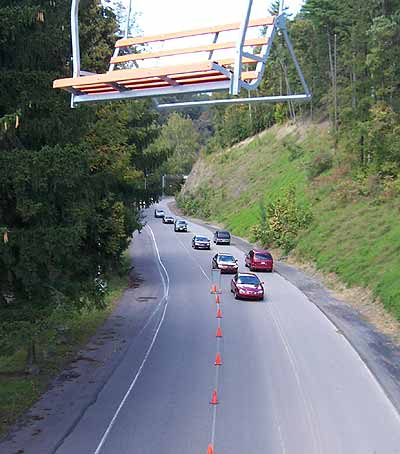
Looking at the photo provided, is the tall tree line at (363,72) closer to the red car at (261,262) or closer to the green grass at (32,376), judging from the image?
the red car at (261,262)

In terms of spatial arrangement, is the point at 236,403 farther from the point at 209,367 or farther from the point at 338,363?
the point at 338,363

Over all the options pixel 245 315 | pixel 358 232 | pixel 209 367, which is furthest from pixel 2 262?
pixel 358 232

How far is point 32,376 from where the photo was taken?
16.6 metres

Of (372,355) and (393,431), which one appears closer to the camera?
(393,431)

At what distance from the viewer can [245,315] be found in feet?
83.1

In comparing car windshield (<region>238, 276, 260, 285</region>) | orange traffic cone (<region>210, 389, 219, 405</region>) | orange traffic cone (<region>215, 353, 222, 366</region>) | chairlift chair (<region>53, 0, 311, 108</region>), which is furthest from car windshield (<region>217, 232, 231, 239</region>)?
chairlift chair (<region>53, 0, 311, 108</region>)

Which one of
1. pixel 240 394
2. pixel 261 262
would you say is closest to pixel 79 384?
pixel 240 394

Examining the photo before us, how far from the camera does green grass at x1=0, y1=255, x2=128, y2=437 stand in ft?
46.2

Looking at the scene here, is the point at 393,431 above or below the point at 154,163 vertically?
below

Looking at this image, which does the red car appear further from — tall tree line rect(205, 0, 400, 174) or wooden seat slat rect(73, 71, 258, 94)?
wooden seat slat rect(73, 71, 258, 94)

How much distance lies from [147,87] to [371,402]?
10955 mm

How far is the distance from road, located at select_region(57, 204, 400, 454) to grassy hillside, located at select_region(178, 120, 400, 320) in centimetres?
604

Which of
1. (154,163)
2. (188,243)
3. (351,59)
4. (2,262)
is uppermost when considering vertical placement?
(351,59)

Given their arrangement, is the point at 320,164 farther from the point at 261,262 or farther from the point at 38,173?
the point at 38,173
